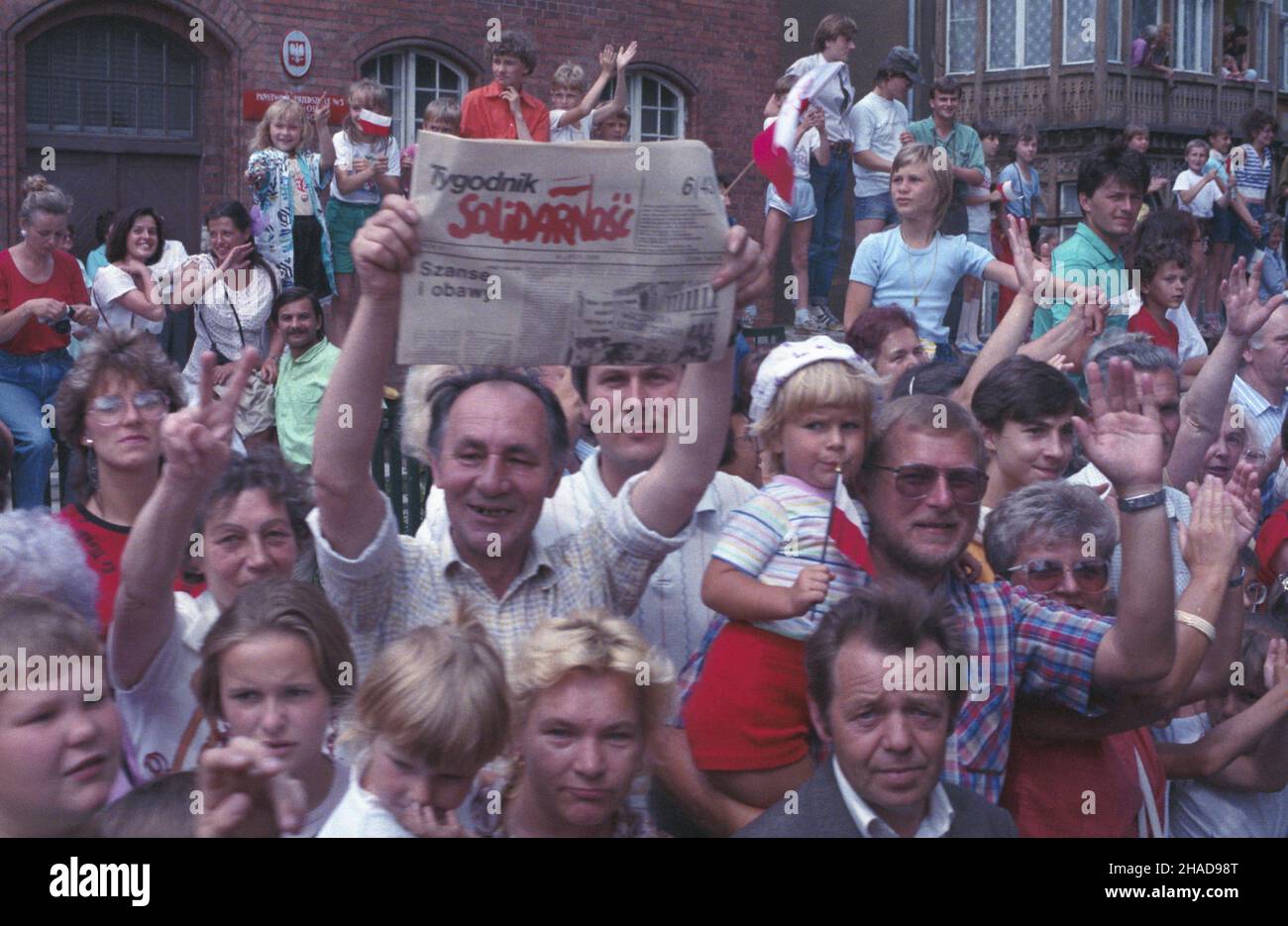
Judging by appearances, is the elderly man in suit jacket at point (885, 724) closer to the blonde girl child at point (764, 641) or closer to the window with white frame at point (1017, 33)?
the blonde girl child at point (764, 641)

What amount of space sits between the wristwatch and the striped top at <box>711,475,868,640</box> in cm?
54

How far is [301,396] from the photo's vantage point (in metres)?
7.18

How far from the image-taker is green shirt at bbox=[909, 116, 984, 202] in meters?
12.2

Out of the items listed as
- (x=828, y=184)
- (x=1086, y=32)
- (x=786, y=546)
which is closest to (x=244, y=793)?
(x=786, y=546)

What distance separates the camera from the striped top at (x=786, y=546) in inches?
134

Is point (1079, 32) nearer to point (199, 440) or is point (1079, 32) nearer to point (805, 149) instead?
point (805, 149)

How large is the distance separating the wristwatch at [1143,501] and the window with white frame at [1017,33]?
76.0ft

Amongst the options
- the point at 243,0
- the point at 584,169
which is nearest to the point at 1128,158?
the point at 584,169

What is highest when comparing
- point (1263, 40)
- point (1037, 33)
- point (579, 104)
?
point (1263, 40)

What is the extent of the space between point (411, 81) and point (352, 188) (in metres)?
5.13

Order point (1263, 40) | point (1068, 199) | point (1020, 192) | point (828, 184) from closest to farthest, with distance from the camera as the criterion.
Answer: point (828, 184) < point (1020, 192) < point (1068, 199) < point (1263, 40)

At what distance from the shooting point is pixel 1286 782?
13.5 feet

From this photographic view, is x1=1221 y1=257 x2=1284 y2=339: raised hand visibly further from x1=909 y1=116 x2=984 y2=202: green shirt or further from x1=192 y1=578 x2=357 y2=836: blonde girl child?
x1=909 y1=116 x2=984 y2=202: green shirt

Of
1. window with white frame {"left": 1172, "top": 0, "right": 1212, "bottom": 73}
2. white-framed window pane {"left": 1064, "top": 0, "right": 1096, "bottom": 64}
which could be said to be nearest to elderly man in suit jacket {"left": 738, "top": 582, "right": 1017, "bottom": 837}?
white-framed window pane {"left": 1064, "top": 0, "right": 1096, "bottom": 64}
